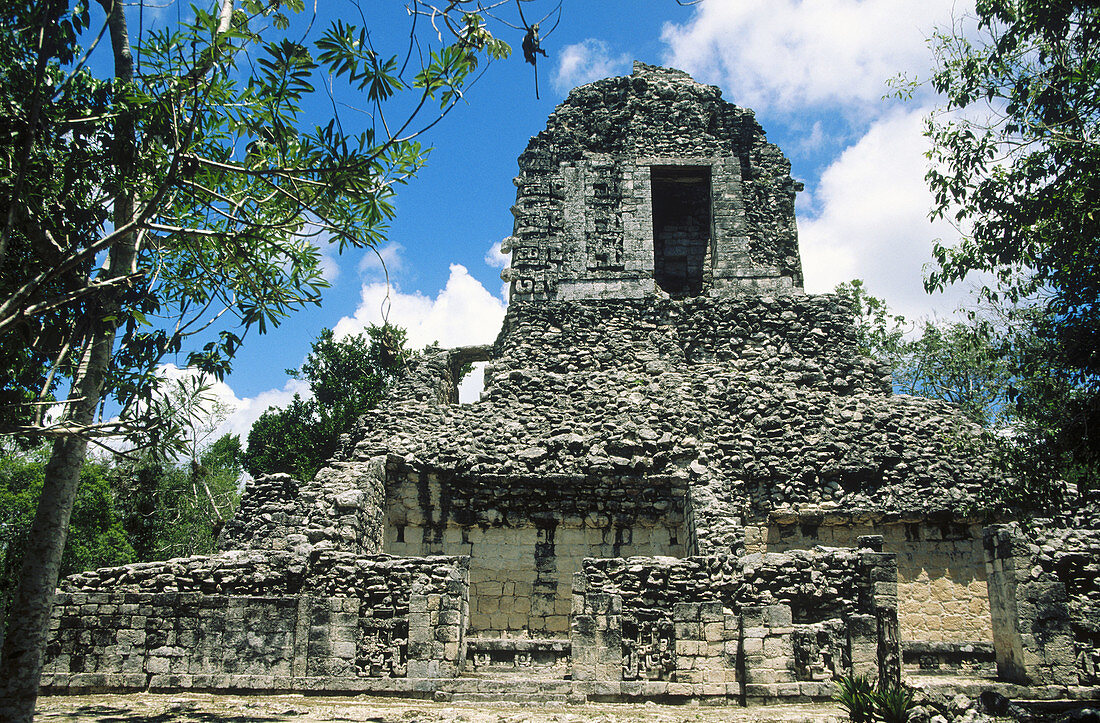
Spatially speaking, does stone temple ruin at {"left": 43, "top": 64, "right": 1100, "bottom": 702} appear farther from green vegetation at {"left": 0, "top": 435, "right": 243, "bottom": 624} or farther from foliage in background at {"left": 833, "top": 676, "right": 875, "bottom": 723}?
green vegetation at {"left": 0, "top": 435, "right": 243, "bottom": 624}

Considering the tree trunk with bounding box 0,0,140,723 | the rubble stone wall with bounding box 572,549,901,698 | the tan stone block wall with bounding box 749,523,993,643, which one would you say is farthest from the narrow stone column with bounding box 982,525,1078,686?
the tree trunk with bounding box 0,0,140,723

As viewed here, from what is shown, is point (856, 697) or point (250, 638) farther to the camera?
point (250, 638)

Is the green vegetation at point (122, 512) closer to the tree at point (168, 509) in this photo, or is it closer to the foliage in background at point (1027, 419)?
the tree at point (168, 509)

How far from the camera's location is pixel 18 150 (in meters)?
5.81

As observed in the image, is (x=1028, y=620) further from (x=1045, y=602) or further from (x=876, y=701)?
(x=876, y=701)

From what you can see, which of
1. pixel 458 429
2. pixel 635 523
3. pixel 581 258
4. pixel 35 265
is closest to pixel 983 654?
pixel 635 523

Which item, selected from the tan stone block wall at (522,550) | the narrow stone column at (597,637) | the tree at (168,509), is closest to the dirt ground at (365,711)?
the narrow stone column at (597,637)

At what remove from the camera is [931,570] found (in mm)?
10586

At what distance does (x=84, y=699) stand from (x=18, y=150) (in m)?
5.38

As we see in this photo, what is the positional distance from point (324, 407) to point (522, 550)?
641 inches

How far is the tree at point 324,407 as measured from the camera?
24.3 m

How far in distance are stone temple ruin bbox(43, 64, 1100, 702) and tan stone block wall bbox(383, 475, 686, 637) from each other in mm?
34

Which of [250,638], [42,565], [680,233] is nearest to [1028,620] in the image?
[250,638]

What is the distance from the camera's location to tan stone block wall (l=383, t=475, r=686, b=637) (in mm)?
10906
